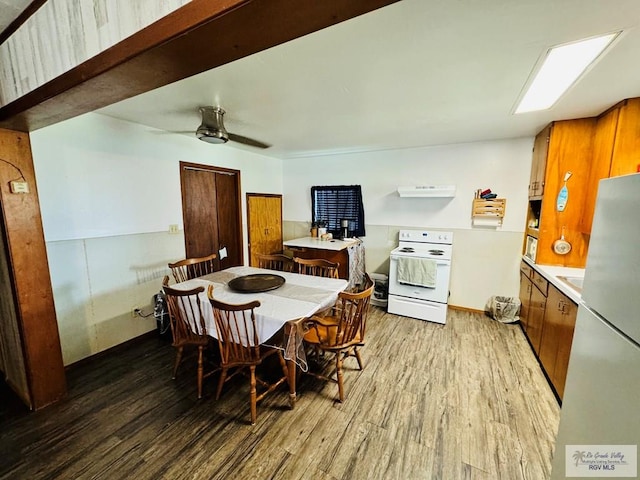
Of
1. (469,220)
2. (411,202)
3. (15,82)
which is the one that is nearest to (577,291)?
(469,220)

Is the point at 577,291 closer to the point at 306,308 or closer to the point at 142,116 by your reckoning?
the point at 306,308

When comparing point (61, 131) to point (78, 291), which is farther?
point (78, 291)

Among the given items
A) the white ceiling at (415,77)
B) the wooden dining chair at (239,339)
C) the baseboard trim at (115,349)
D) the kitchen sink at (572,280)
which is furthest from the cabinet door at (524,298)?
the baseboard trim at (115,349)

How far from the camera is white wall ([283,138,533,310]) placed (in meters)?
3.41

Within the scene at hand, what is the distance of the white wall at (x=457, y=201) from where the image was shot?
11.2 ft

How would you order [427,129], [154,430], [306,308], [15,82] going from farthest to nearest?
[427,129] < [306,308] < [154,430] < [15,82]

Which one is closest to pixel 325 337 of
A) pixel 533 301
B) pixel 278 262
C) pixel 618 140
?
pixel 278 262

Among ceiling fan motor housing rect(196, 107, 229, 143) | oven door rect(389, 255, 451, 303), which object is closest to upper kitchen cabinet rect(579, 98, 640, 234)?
oven door rect(389, 255, 451, 303)

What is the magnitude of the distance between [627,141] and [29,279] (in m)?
4.80

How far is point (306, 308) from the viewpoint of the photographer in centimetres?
189

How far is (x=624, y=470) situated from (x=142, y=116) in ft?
12.2

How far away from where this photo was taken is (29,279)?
1823mm

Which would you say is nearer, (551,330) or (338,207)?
(551,330)

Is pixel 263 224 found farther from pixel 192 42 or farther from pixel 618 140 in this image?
pixel 618 140
